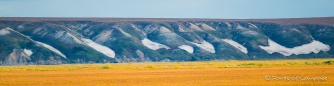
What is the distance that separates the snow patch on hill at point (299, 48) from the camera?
131688 millimetres

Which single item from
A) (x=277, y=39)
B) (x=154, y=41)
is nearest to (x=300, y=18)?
(x=277, y=39)

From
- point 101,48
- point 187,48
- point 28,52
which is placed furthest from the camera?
point 187,48

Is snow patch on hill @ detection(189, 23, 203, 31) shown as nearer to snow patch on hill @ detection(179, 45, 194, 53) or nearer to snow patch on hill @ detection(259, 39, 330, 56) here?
snow patch on hill @ detection(179, 45, 194, 53)

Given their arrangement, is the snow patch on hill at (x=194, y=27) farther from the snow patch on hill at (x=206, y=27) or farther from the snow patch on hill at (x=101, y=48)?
the snow patch on hill at (x=101, y=48)

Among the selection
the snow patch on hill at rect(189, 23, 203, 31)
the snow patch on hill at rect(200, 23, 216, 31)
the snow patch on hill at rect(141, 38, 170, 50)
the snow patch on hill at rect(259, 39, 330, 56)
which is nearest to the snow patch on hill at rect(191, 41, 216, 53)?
the snow patch on hill at rect(141, 38, 170, 50)

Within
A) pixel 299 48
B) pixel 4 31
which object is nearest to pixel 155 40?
pixel 299 48

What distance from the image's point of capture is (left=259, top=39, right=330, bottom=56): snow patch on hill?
5185 inches

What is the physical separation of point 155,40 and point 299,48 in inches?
1130

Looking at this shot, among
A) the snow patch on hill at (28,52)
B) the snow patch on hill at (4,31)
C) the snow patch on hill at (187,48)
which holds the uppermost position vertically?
the snow patch on hill at (4,31)

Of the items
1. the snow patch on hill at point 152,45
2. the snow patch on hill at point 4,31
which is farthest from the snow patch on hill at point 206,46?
the snow patch on hill at point 4,31

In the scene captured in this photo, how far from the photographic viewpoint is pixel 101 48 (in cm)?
12656

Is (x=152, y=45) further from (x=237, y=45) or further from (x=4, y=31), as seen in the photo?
(x=4, y=31)

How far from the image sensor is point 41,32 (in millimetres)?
133000

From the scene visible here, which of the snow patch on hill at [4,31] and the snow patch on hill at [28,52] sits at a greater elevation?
the snow patch on hill at [4,31]
